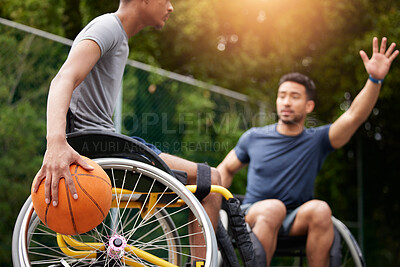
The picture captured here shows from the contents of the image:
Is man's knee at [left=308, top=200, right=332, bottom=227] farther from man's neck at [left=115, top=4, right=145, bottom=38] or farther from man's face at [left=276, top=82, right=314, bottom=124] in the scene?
man's neck at [left=115, top=4, right=145, bottom=38]

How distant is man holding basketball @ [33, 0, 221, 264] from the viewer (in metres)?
1.43

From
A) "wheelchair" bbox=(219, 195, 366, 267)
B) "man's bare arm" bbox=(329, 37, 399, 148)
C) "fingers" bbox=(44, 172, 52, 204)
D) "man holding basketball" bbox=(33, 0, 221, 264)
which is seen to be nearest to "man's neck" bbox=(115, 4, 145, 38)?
"man holding basketball" bbox=(33, 0, 221, 264)

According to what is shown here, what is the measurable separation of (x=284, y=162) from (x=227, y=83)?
4.08 metres

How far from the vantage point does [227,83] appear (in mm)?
6824

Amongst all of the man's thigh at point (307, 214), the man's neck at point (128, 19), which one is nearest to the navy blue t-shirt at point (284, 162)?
the man's thigh at point (307, 214)

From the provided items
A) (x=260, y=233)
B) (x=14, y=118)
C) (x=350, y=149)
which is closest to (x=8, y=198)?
(x=14, y=118)

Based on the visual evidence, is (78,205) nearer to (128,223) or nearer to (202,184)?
(128,223)

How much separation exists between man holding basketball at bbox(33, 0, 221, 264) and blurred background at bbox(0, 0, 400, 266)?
4.69 feet

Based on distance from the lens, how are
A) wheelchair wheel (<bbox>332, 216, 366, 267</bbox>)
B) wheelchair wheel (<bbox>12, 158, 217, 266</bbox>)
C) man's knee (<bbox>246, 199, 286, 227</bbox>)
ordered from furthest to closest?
wheelchair wheel (<bbox>332, 216, 366, 267</bbox>) → man's knee (<bbox>246, 199, 286, 227</bbox>) → wheelchair wheel (<bbox>12, 158, 217, 266</bbox>)

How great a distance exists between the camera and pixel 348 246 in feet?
8.50

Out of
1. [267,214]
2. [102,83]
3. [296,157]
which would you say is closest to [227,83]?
[296,157]

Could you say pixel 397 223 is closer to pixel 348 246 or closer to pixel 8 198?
pixel 348 246

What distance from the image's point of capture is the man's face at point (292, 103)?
2932 mm

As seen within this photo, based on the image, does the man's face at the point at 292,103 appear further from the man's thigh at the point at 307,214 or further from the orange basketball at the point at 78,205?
the orange basketball at the point at 78,205
